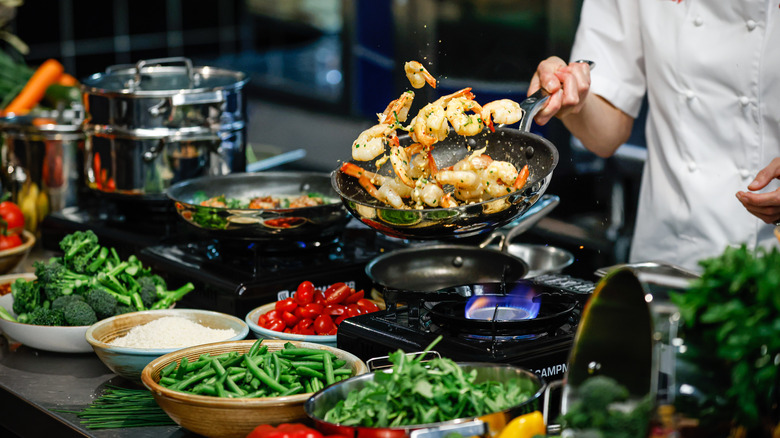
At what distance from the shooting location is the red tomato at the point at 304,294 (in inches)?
76.8

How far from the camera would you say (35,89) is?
11.3 ft

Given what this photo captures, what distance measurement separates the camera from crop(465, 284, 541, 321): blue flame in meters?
1.66

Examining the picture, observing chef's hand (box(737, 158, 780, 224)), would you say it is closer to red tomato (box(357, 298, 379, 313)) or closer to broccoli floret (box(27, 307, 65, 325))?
red tomato (box(357, 298, 379, 313))

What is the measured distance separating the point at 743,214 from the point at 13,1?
3040mm

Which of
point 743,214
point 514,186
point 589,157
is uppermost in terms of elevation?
point 514,186

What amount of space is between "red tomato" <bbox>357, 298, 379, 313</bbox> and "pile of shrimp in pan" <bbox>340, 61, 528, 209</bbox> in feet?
1.06

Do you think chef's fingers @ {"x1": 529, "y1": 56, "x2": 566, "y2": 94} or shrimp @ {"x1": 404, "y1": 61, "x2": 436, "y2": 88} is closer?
shrimp @ {"x1": 404, "y1": 61, "x2": 436, "y2": 88}

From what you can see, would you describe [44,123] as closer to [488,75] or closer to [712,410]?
[488,75]

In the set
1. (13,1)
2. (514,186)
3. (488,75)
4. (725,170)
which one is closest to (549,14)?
(488,75)

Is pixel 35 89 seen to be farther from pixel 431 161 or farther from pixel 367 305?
pixel 431 161

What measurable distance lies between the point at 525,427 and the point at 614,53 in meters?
1.43

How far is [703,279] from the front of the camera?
3.59 feet

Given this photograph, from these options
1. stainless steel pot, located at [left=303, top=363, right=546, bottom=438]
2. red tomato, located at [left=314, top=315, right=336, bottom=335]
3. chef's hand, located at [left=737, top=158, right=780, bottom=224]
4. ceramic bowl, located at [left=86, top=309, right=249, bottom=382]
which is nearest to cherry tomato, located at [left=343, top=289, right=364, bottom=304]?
red tomato, located at [left=314, top=315, right=336, bottom=335]

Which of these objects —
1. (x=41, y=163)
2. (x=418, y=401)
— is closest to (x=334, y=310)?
(x=418, y=401)
